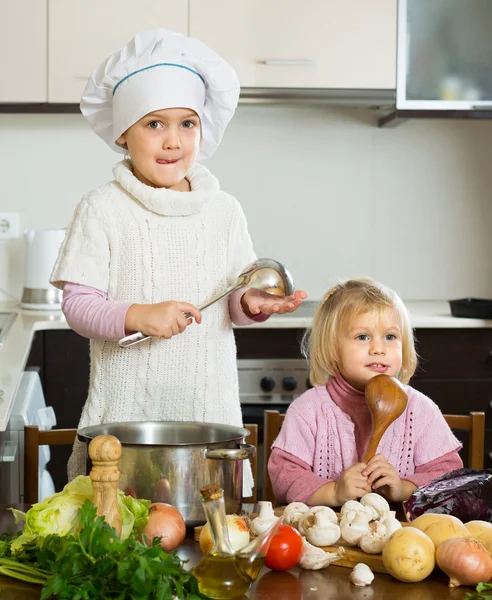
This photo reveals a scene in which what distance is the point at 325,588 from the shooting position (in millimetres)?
936

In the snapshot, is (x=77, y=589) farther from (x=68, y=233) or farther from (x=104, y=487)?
(x=68, y=233)

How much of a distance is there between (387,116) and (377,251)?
45cm

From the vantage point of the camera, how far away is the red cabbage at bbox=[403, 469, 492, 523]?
1104 mm

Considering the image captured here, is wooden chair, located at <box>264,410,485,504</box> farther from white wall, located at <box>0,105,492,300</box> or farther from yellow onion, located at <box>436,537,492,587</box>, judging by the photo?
white wall, located at <box>0,105,492,300</box>

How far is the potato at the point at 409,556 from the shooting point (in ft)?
3.08

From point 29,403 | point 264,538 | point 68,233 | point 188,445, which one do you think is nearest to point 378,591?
point 264,538

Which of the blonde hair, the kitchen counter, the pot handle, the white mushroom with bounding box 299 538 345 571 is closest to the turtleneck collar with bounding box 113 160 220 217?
the blonde hair

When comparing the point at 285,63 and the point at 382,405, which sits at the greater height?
the point at 285,63

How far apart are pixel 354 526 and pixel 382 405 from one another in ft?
0.88

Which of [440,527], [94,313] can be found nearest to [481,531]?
[440,527]

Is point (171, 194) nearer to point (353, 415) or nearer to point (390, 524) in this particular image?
point (353, 415)

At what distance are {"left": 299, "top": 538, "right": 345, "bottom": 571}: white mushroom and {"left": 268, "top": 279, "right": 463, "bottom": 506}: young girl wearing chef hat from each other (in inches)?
15.6

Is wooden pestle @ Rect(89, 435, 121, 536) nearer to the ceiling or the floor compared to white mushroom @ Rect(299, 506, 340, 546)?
nearer to the ceiling

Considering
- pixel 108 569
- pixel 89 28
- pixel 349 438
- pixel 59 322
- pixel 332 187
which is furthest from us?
pixel 332 187
